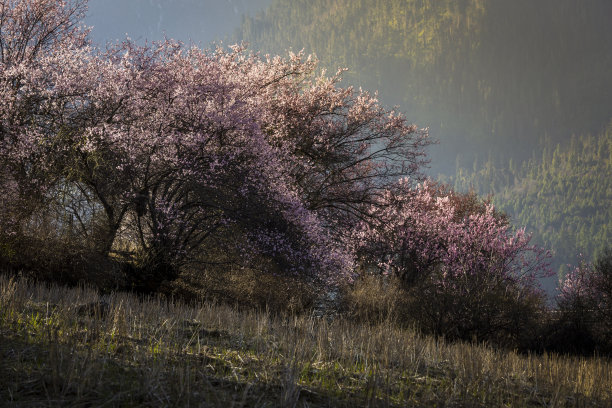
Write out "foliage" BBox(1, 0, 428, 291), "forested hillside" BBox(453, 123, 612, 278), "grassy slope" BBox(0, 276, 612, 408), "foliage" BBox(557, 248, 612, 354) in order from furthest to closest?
"forested hillside" BBox(453, 123, 612, 278), "foliage" BBox(557, 248, 612, 354), "foliage" BBox(1, 0, 428, 291), "grassy slope" BBox(0, 276, 612, 408)

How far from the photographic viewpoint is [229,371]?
4.09 meters

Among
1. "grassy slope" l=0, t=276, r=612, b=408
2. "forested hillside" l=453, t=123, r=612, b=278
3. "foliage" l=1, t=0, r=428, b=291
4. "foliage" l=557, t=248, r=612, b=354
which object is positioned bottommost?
"grassy slope" l=0, t=276, r=612, b=408

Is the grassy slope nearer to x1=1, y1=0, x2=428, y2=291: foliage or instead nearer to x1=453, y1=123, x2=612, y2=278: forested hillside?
x1=1, y1=0, x2=428, y2=291: foliage

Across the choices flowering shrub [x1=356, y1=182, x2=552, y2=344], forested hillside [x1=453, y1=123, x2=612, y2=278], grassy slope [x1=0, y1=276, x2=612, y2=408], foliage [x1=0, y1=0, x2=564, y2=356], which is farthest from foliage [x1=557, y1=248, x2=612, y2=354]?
forested hillside [x1=453, y1=123, x2=612, y2=278]

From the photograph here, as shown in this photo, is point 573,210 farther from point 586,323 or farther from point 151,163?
point 151,163

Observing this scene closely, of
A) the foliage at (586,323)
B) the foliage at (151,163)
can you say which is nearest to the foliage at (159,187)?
the foliage at (151,163)

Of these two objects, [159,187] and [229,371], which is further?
[159,187]

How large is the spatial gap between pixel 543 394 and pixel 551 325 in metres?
8.67

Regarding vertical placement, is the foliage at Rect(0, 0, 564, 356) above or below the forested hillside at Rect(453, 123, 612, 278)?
below

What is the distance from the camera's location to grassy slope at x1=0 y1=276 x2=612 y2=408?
134 inches

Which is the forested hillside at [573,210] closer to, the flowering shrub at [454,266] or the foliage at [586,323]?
the flowering shrub at [454,266]

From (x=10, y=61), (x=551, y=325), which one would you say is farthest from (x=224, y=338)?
(x=10, y=61)

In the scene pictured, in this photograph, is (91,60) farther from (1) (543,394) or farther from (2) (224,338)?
(1) (543,394)

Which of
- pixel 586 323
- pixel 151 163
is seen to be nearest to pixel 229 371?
pixel 151 163
